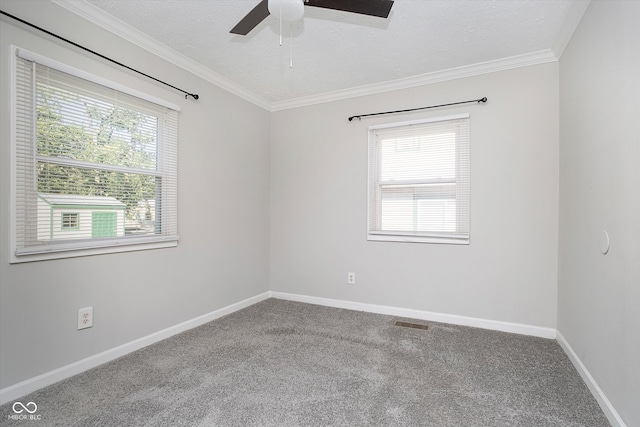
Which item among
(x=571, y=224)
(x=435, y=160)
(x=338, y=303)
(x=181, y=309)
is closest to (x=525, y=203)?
(x=571, y=224)

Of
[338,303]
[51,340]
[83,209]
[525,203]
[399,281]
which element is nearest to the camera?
[51,340]

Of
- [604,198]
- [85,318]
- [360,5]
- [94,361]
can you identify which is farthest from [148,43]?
[604,198]

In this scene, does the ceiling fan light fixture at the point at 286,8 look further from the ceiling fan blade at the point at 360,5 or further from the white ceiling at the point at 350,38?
the white ceiling at the point at 350,38

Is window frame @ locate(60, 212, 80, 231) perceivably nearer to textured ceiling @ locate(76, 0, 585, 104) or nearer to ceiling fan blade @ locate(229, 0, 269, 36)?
textured ceiling @ locate(76, 0, 585, 104)

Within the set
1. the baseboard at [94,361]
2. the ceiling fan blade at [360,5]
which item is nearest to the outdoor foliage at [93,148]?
the baseboard at [94,361]

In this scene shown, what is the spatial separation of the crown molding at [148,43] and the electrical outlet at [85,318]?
202 centimetres

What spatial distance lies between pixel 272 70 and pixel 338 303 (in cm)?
264

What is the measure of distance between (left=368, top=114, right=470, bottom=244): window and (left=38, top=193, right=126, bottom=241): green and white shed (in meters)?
2.41

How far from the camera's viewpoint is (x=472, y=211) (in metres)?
3.04

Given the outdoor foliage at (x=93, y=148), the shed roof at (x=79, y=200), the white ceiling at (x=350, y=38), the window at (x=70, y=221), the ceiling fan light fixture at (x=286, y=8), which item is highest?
the white ceiling at (x=350, y=38)

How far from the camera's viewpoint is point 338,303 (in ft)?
12.0

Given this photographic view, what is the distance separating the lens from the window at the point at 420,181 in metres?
3.10

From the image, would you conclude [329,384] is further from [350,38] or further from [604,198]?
[350,38]

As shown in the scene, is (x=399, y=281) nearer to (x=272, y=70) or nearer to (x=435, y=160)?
(x=435, y=160)
